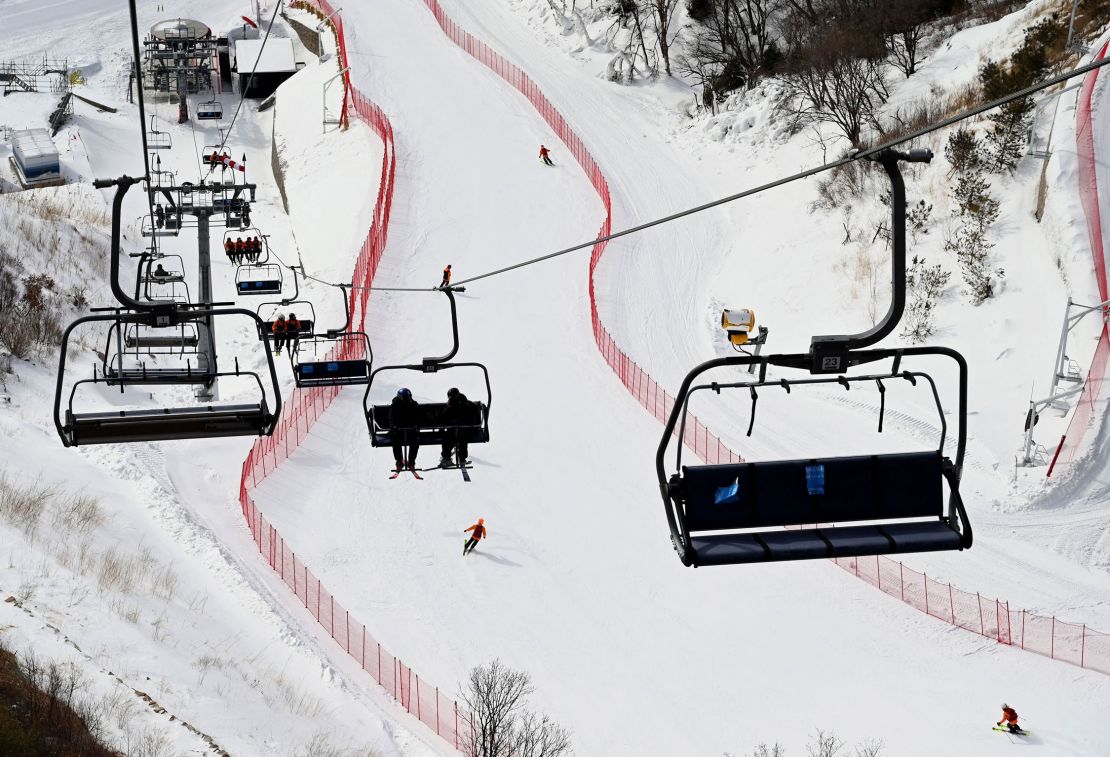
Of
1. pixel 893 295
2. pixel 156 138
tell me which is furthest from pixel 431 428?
pixel 156 138

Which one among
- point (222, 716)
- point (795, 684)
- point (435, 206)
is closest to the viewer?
point (222, 716)

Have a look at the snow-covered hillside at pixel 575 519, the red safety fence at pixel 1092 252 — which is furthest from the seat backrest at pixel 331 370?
the red safety fence at pixel 1092 252

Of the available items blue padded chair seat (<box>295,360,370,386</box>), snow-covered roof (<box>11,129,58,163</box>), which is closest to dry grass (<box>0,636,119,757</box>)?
blue padded chair seat (<box>295,360,370,386</box>)

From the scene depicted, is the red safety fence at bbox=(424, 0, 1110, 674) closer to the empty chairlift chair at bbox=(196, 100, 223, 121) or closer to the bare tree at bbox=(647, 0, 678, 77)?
the bare tree at bbox=(647, 0, 678, 77)

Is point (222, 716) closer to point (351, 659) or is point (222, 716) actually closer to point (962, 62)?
point (351, 659)

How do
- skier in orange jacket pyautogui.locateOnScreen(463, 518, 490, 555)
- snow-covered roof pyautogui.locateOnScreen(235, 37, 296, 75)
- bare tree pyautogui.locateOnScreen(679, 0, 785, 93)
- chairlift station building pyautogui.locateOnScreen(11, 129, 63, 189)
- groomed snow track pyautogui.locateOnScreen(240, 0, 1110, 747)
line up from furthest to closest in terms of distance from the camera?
snow-covered roof pyautogui.locateOnScreen(235, 37, 296, 75) < chairlift station building pyautogui.locateOnScreen(11, 129, 63, 189) < bare tree pyautogui.locateOnScreen(679, 0, 785, 93) < skier in orange jacket pyautogui.locateOnScreen(463, 518, 490, 555) < groomed snow track pyautogui.locateOnScreen(240, 0, 1110, 747)

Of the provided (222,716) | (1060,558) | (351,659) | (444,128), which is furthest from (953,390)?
(444,128)

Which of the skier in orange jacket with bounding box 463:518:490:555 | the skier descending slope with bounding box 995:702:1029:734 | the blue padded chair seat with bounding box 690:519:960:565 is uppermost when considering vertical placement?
the blue padded chair seat with bounding box 690:519:960:565
